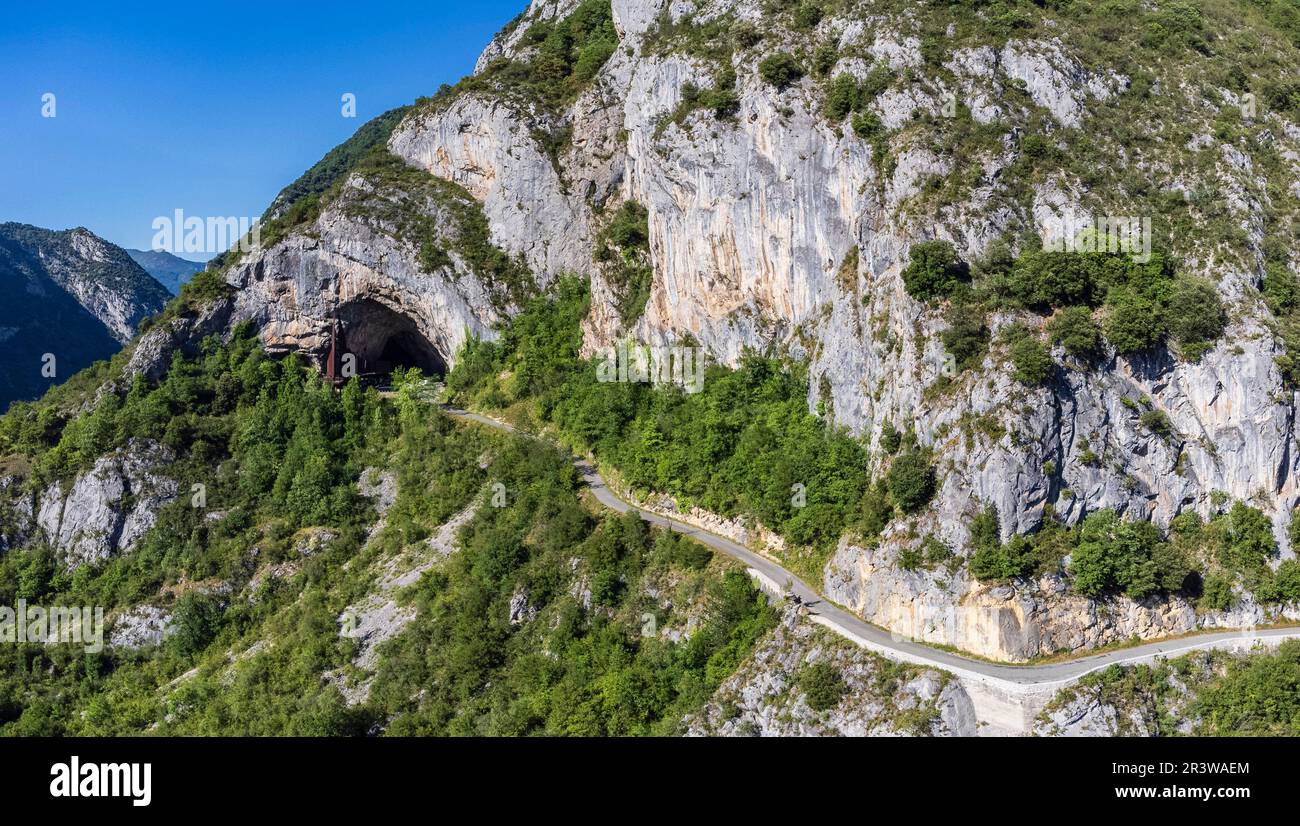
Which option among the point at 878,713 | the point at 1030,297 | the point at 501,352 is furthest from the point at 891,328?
the point at 501,352

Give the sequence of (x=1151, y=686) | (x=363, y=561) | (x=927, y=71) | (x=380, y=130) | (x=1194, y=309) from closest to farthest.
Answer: (x=1151, y=686), (x=1194, y=309), (x=927, y=71), (x=363, y=561), (x=380, y=130)

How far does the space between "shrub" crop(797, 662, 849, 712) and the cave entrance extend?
5152 centimetres

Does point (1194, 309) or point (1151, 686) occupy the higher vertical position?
point (1194, 309)

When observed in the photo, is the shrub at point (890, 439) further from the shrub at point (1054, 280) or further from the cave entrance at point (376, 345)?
the cave entrance at point (376, 345)

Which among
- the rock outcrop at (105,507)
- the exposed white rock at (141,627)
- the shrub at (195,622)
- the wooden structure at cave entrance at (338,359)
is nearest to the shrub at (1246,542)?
the shrub at (195,622)

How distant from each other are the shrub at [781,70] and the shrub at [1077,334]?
23.8 metres

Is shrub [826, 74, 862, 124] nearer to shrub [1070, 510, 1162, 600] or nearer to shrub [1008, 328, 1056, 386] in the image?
shrub [1008, 328, 1056, 386]

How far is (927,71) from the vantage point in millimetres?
56375

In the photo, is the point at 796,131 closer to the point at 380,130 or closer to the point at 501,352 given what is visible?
the point at 501,352

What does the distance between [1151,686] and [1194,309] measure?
18.2 metres

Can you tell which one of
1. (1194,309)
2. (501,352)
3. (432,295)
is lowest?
(1194,309)

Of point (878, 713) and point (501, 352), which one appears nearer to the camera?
point (878, 713)

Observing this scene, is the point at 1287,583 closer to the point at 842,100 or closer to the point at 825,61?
the point at 842,100

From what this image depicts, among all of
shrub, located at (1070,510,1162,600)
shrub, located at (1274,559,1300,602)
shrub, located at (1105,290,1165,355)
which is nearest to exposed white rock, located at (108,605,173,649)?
shrub, located at (1070,510,1162,600)
